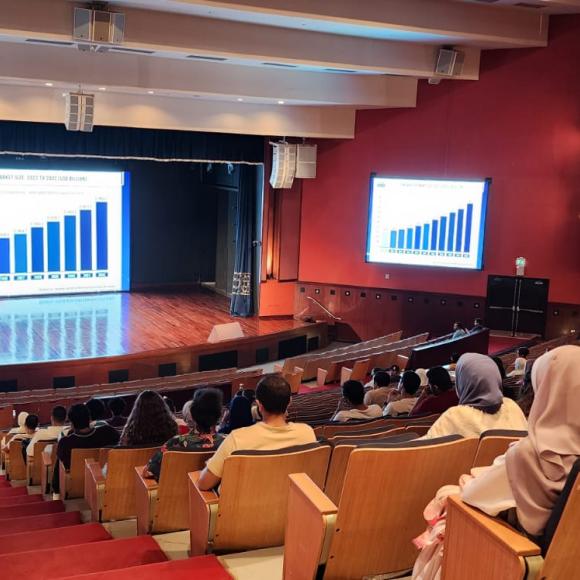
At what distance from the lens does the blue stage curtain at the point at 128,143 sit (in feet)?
37.2

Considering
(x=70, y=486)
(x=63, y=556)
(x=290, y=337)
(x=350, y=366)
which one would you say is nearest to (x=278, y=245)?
(x=290, y=337)

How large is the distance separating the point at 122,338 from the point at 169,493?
28.6ft

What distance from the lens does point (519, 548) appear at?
1741 millimetres

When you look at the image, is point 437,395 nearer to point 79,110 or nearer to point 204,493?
point 204,493

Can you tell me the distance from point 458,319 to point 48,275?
24.4ft

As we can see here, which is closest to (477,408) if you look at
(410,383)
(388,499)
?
(388,499)

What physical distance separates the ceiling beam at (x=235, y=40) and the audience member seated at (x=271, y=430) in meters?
6.10

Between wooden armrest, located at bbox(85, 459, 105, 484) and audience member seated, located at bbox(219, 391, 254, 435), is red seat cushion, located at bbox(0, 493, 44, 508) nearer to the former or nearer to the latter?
wooden armrest, located at bbox(85, 459, 105, 484)

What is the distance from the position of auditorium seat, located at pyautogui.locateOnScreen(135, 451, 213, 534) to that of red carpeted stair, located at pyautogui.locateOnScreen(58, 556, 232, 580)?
2.19ft

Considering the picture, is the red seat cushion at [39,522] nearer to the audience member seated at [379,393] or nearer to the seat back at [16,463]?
the seat back at [16,463]

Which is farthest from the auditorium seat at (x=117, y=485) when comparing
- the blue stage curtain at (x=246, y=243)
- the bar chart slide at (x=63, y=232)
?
the bar chart slide at (x=63, y=232)

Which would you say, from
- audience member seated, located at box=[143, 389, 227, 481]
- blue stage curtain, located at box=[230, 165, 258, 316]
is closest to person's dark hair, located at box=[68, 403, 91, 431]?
audience member seated, located at box=[143, 389, 227, 481]

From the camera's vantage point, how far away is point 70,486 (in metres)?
4.43

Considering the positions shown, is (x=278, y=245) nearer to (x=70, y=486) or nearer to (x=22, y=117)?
(x=22, y=117)
